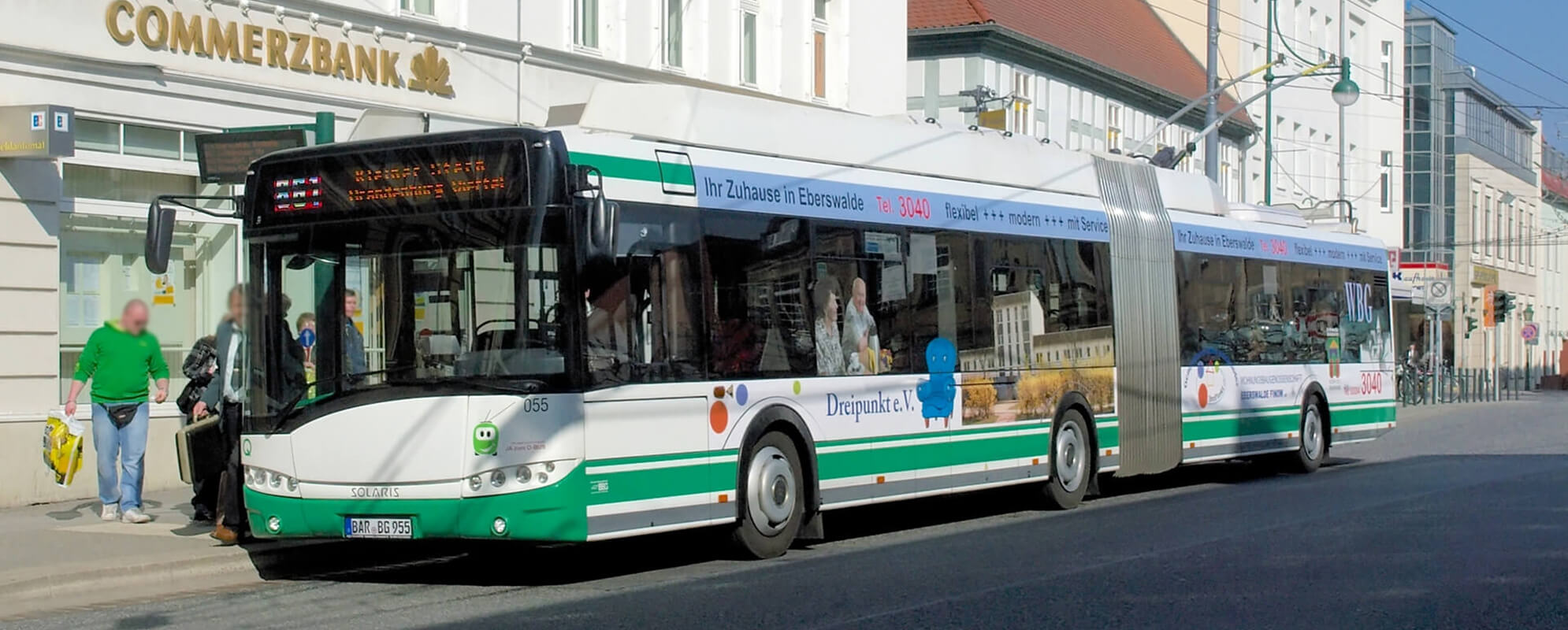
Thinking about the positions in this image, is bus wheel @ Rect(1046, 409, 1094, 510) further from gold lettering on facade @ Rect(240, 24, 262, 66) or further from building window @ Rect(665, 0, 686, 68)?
building window @ Rect(665, 0, 686, 68)

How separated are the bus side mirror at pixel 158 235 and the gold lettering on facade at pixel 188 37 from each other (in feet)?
22.4

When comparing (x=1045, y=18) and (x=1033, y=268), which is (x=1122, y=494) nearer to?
(x=1033, y=268)

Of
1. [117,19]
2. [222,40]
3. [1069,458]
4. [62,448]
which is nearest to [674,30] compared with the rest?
[222,40]

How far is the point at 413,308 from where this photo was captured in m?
11.2

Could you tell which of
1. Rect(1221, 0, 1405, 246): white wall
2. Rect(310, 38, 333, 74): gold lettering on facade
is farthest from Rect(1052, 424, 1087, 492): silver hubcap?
Rect(1221, 0, 1405, 246): white wall

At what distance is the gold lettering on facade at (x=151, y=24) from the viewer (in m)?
17.4

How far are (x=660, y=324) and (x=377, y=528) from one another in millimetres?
2098

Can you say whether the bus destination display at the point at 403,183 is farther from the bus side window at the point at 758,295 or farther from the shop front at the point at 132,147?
the shop front at the point at 132,147

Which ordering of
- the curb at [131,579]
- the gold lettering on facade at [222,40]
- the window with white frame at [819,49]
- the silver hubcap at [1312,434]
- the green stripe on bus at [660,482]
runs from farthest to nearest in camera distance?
1. the window with white frame at [819,49]
2. the silver hubcap at [1312,434]
3. the gold lettering on facade at [222,40]
4. the green stripe on bus at [660,482]
5. the curb at [131,579]

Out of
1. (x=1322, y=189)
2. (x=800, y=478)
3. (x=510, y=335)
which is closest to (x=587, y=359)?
(x=510, y=335)

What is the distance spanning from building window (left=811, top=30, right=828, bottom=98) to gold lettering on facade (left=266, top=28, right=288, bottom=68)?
10936mm

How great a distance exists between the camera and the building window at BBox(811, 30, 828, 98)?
93.9 feet

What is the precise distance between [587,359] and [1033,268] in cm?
615

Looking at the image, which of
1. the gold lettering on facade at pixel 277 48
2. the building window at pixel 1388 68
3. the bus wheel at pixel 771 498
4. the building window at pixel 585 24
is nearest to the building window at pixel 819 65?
the building window at pixel 585 24
